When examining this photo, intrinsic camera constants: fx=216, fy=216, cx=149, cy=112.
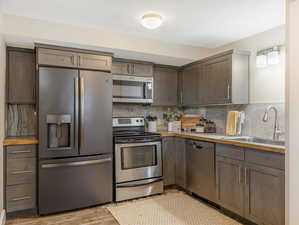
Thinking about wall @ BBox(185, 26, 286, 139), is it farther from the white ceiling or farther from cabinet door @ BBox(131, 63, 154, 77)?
cabinet door @ BBox(131, 63, 154, 77)

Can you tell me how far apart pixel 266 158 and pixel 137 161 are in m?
1.72

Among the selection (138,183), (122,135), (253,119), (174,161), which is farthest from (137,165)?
(253,119)

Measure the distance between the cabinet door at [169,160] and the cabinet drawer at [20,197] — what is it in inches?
73.1

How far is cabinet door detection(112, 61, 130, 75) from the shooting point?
3.43 meters

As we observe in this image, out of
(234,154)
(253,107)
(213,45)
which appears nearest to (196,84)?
(213,45)

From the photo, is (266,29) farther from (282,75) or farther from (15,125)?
(15,125)

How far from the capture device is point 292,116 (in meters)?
1.57

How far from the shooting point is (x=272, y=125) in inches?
110

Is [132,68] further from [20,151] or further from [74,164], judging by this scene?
[20,151]

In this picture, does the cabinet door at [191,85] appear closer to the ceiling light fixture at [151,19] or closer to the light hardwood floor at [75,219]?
the ceiling light fixture at [151,19]

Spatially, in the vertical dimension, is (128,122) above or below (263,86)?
below

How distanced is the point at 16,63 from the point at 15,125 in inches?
34.4

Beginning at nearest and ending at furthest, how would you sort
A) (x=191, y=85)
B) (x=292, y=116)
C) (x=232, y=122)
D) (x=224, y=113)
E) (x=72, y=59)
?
(x=292, y=116) → (x=72, y=59) → (x=232, y=122) → (x=224, y=113) → (x=191, y=85)

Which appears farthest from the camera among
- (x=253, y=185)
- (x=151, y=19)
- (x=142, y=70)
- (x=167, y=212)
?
(x=142, y=70)
